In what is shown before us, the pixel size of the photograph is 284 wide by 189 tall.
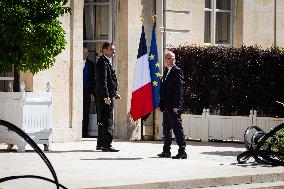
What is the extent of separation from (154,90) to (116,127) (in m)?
1.34

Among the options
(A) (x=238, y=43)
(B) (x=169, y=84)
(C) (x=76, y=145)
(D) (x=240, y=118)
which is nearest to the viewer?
(B) (x=169, y=84)

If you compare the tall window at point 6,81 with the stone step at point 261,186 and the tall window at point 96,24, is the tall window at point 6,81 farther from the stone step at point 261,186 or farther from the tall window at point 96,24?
the stone step at point 261,186

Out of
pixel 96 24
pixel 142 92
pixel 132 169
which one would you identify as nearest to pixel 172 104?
pixel 132 169

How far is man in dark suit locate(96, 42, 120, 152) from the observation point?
17750 mm

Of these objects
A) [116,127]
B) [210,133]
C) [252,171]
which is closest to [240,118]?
[210,133]

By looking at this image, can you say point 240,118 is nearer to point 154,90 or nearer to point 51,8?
point 154,90

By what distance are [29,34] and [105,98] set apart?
1.90 meters

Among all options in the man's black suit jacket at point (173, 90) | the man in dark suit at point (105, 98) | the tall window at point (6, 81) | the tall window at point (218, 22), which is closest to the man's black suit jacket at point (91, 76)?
the tall window at point (6, 81)

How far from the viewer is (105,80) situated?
17812mm

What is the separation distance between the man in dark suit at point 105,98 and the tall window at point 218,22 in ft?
22.3

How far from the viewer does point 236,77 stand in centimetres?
2202

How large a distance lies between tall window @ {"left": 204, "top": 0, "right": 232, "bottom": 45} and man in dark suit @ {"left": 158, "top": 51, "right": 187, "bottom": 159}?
25.2 feet

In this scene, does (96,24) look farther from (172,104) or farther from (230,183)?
(230,183)

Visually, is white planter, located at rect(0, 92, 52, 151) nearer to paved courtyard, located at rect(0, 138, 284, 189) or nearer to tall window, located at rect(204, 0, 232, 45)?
paved courtyard, located at rect(0, 138, 284, 189)
